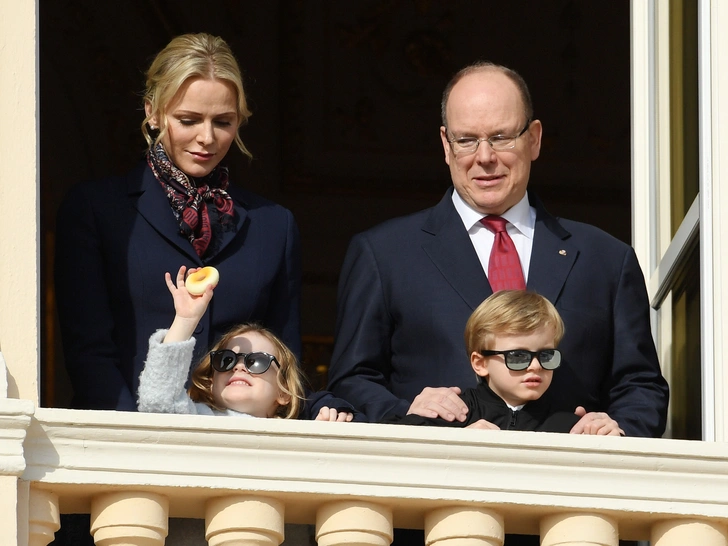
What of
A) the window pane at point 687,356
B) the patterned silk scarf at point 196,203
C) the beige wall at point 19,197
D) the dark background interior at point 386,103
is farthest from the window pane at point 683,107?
the dark background interior at point 386,103

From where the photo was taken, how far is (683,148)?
4945 mm

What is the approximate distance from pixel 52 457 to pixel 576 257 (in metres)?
1.42

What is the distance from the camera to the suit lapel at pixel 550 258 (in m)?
4.68

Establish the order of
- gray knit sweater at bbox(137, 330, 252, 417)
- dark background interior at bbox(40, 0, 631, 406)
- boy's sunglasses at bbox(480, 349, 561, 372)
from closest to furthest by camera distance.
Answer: gray knit sweater at bbox(137, 330, 252, 417) → boy's sunglasses at bbox(480, 349, 561, 372) → dark background interior at bbox(40, 0, 631, 406)

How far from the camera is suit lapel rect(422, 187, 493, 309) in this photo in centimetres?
466

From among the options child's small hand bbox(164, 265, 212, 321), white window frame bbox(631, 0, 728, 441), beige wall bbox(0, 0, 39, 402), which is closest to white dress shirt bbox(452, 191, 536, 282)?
white window frame bbox(631, 0, 728, 441)

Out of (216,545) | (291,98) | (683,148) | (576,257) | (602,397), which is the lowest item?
(216,545)

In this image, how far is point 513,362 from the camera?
4.30m

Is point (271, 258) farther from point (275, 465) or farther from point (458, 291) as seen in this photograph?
point (275, 465)

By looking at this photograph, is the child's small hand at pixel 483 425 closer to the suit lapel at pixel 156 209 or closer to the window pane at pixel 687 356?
the window pane at pixel 687 356

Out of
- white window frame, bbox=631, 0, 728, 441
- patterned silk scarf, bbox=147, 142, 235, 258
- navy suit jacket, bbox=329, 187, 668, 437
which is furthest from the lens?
patterned silk scarf, bbox=147, 142, 235, 258

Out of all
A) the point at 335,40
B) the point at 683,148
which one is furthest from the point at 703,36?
the point at 335,40

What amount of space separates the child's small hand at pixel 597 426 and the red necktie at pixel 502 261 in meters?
0.48

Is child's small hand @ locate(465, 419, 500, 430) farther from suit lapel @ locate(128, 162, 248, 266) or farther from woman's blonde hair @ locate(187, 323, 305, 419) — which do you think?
suit lapel @ locate(128, 162, 248, 266)
